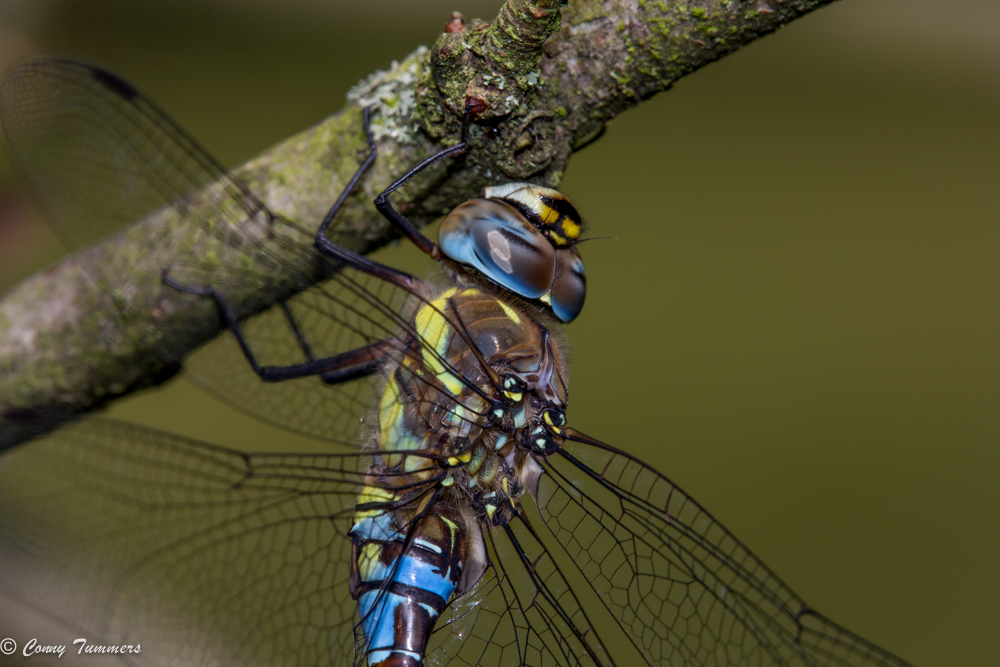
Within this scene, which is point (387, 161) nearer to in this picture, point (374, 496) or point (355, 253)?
point (355, 253)

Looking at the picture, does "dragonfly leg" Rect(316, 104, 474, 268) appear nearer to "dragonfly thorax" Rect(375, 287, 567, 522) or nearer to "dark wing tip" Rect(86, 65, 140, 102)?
"dragonfly thorax" Rect(375, 287, 567, 522)

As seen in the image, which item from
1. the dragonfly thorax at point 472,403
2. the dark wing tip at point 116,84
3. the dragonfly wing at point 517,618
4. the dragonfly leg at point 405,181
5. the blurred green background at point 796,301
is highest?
the blurred green background at point 796,301

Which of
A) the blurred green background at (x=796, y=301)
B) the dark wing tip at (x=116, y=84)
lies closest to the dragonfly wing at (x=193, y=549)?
the dark wing tip at (x=116, y=84)

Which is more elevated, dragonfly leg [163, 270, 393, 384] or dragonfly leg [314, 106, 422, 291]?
dragonfly leg [314, 106, 422, 291]

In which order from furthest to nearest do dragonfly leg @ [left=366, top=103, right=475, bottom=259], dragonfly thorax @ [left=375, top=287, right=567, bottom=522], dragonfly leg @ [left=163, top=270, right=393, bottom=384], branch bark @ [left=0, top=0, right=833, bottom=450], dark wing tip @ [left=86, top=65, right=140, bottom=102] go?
dark wing tip @ [left=86, top=65, right=140, bottom=102], dragonfly leg @ [left=163, top=270, right=393, bottom=384], dragonfly thorax @ [left=375, top=287, right=567, bottom=522], dragonfly leg @ [left=366, top=103, right=475, bottom=259], branch bark @ [left=0, top=0, right=833, bottom=450]

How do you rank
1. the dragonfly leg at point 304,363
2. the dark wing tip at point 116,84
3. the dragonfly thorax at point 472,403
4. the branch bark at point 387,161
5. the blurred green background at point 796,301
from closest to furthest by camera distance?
the branch bark at point 387,161
the dragonfly thorax at point 472,403
the dragonfly leg at point 304,363
the dark wing tip at point 116,84
the blurred green background at point 796,301

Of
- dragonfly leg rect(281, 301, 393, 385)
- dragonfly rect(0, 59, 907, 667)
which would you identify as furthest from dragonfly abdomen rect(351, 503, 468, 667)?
dragonfly leg rect(281, 301, 393, 385)

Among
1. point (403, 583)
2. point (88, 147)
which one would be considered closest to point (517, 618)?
point (403, 583)

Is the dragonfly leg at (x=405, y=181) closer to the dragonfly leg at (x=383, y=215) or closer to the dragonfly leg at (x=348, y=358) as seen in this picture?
the dragonfly leg at (x=383, y=215)

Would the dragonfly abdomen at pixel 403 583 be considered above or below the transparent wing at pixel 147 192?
below
